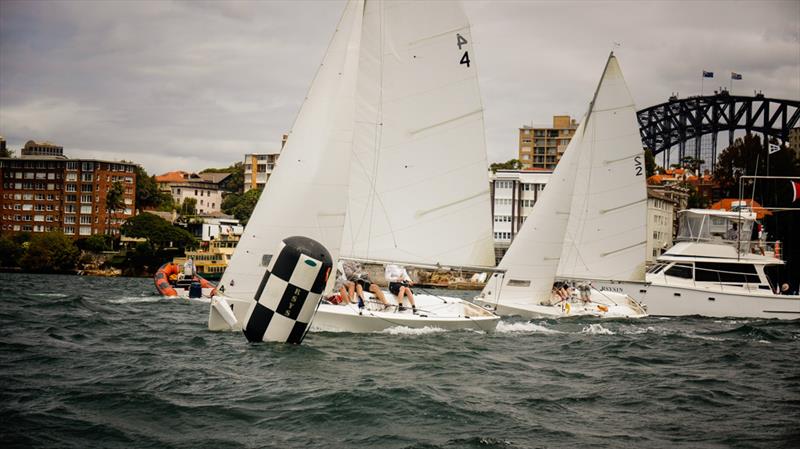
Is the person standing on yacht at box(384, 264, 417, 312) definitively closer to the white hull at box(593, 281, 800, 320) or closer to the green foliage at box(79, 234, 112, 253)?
the white hull at box(593, 281, 800, 320)

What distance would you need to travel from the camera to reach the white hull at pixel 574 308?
30422 millimetres

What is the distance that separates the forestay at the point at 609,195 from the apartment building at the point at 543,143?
11161 cm

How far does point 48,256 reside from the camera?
309 ft

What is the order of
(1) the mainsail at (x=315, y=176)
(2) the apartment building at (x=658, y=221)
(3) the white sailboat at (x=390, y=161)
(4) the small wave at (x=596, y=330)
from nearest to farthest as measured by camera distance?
(1) the mainsail at (x=315, y=176) < (3) the white sailboat at (x=390, y=161) < (4) the small wave at (x=596, y=330) < (2) the apartment building at (x=658, y=221)

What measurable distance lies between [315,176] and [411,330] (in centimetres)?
480

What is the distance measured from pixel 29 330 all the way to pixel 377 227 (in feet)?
30.4

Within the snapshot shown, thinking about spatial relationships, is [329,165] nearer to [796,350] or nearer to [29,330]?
[29,330]

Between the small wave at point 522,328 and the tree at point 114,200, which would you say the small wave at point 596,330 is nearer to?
the small wave at point 522,328

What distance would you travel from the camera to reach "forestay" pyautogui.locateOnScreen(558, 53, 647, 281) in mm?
34188

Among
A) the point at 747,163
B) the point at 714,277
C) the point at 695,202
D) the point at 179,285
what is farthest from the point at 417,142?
the point at 695,202

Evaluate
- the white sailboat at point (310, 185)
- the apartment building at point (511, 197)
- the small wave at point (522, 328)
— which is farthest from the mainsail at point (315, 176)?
the apartment building at point (511, 197)

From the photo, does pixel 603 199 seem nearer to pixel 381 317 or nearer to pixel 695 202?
pixel 381 317

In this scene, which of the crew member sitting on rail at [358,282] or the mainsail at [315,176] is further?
the crew member sitting on rail at [358,282]

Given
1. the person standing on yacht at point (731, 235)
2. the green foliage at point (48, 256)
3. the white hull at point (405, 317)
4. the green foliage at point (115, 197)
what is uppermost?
the green foliage at point (115, 197)
